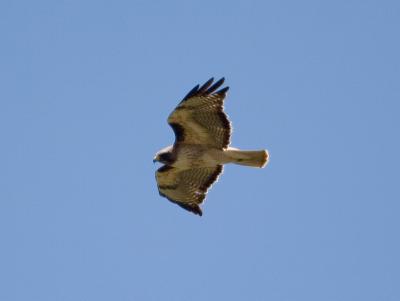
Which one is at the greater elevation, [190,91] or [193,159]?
[190,91]

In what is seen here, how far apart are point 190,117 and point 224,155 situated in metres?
0.85

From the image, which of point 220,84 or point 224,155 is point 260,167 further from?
point 220,84

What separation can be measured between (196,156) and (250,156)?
0.93 m

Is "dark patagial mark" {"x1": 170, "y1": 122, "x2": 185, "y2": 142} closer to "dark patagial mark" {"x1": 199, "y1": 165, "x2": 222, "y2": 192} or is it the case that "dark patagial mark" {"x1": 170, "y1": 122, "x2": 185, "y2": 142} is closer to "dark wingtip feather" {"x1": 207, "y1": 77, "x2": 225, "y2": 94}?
"dark wingtip feather" {"x1": 207, "y1": 77, "x2": 225, "y2": 94}

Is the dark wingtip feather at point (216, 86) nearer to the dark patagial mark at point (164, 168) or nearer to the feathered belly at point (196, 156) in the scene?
the feathered belly at point (196, 156)

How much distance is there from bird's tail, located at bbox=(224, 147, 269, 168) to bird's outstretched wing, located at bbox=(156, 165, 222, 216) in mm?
1160

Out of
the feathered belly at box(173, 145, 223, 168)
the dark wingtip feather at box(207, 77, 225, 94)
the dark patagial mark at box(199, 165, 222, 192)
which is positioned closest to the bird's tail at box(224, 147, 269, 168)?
the feathered belly at box(173, 145, 223, 168)

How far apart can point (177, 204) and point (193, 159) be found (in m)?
1.39

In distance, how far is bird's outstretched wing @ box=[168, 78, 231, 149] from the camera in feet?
45.8

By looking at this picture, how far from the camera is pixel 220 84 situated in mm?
13914

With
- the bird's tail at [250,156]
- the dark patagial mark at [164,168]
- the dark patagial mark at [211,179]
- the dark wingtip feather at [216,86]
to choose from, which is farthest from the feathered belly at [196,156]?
the dark wingtip feather at [216,86]

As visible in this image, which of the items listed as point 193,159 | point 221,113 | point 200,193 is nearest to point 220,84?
point 221,113

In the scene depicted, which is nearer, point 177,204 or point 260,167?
point 260,167

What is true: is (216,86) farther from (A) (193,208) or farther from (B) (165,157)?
(A) (193,208)
